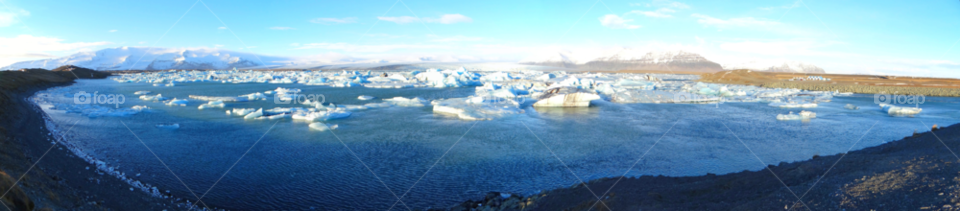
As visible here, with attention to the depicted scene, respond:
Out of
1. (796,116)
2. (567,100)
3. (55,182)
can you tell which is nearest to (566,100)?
(567,100)

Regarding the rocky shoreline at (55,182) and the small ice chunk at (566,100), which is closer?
the rocky shoreline at (55,182)

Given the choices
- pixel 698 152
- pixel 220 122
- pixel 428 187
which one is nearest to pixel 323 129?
pixel 220 122

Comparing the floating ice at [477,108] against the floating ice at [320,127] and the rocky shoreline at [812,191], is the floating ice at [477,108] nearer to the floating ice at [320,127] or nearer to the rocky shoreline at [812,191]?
the floating ice at [320,127]

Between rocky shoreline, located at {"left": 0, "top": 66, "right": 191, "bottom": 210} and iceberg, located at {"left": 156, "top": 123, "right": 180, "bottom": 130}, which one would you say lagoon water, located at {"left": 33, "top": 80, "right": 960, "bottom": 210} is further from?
rocky shoreline, located at {"left": 0, "top": 66, "right": 191, "bottom": 210}

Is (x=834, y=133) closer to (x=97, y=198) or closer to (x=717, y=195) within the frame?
(x=717, y=195)

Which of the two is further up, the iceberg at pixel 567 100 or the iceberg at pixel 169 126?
the iceberg at pixel 567 100

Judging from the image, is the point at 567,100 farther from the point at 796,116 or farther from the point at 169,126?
the point at 169,126

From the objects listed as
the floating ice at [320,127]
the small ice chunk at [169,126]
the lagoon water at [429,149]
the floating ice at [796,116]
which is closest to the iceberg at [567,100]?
the lagoon water at [429,149]

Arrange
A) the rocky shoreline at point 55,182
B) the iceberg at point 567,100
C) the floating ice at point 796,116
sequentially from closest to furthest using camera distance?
the rocky shoreline at point 55,182, the floating ice at point 796,116, the iceberg at point 567,100
